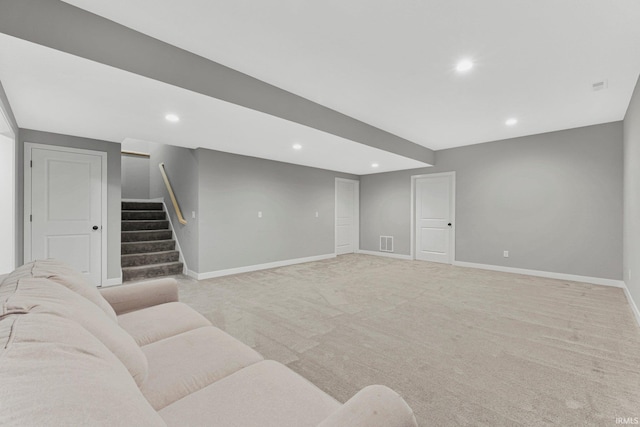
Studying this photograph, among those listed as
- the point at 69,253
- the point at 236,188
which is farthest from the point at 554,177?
the point at 69,253

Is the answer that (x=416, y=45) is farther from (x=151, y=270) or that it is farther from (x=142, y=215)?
(x=142, y=215)

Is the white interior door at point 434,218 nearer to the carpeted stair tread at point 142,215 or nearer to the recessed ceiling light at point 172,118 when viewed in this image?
the recessed ceiling light at point 172,118

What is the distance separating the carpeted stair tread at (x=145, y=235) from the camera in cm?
524

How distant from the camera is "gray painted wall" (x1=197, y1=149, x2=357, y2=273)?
488cm

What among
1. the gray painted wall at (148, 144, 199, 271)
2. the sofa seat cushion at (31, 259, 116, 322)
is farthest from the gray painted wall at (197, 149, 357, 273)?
the sofa seat cushion at (31, 259, 116, 322)

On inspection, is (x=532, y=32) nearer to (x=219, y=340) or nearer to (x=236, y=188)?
(x=219, y=340)

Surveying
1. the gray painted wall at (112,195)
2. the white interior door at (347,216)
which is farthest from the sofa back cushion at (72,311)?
the white interior door at (347,216)

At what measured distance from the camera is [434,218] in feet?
21.0

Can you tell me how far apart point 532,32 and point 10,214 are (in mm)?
5589

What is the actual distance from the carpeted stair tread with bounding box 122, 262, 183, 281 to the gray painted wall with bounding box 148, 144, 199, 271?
242 mm

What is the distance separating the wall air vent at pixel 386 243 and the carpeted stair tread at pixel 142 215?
17.6 ft

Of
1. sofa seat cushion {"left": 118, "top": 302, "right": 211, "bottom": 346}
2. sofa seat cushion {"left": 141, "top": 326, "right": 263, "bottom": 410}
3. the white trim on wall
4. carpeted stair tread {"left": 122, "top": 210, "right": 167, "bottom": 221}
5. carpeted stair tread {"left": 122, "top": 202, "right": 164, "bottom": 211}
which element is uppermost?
carpeted stair tread {"left": 122, "top": 202, "right": 164, "bottom": 211}

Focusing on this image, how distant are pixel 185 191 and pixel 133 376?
15.5 ft

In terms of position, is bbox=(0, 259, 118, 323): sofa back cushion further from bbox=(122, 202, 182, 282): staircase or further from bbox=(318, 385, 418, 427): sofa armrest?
bbox=(122, 202, 182, 282): staircase
